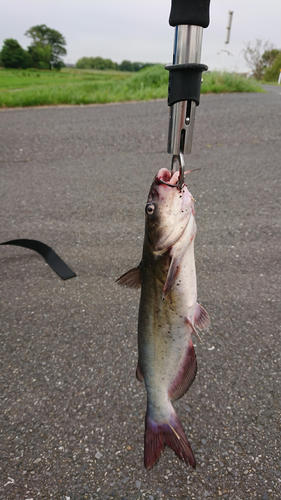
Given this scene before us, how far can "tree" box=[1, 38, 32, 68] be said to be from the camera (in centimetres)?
436

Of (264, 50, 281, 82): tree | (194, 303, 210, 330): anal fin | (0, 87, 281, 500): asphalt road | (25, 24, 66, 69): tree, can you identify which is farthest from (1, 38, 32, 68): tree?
(264, 50, 281, 82): tree

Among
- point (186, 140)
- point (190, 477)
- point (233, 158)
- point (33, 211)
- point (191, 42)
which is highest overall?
point (191, 42)

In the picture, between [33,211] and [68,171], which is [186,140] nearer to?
[33,211]

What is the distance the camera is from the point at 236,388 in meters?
2.55

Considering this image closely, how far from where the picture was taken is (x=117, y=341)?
2.97 meters

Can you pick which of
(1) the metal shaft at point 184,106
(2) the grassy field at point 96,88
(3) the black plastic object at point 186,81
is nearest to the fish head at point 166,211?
(1) the metal shaft at point 184,106

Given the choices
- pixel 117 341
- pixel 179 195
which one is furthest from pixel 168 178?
pixel 117 341

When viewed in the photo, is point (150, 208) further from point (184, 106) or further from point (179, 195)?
point (184, 106)

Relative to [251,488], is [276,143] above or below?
above

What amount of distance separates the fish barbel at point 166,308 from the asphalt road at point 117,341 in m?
0.74

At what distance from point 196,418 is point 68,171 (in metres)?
5.27

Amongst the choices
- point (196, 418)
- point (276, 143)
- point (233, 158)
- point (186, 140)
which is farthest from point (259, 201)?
point (186, 140)

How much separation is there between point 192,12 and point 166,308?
0.99m

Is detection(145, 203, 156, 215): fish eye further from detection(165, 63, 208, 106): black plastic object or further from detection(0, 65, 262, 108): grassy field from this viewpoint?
detection(0, 65, 262, 108): grassy field
